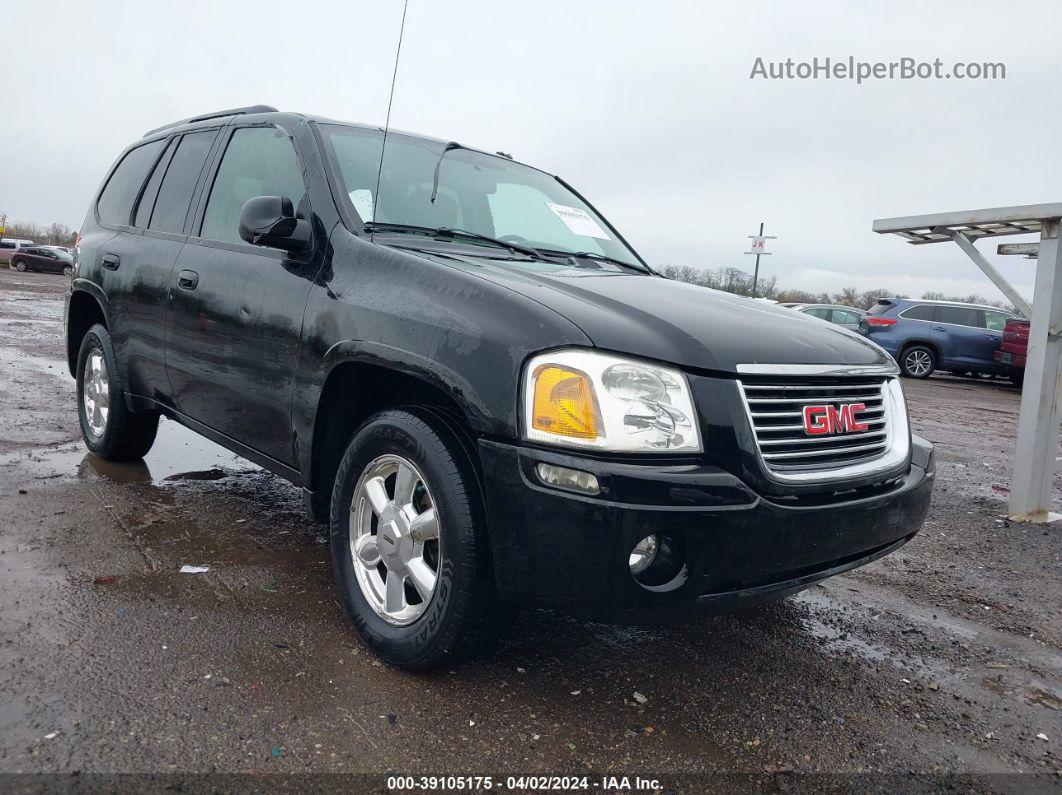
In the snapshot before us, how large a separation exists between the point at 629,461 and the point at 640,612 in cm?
40

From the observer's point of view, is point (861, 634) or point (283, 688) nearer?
point (283, 688)

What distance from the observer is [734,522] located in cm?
217

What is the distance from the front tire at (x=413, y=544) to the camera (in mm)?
2338

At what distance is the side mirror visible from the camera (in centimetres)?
296

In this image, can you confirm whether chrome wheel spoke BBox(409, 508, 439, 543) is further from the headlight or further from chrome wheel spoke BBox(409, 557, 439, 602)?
the headlight

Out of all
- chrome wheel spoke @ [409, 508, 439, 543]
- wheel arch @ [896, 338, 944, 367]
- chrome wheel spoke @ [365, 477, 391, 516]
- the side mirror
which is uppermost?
wheel arch @ [896, 338, 944, 367]

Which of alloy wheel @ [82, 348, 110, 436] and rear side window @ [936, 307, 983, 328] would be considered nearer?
alloy wheel @ [82, 348, 110, 436]

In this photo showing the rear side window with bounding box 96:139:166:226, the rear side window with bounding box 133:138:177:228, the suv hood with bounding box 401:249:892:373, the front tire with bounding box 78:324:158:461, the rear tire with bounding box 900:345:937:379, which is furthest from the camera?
the rear tire with bounding box 900:345:937:379

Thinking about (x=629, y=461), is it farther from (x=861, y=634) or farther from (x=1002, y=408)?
(x=1002, y=408)

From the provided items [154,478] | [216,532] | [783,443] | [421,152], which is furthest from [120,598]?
[783,443]

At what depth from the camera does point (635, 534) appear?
2.10m

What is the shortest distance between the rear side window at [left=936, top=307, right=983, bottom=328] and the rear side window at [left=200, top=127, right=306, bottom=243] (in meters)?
15.8

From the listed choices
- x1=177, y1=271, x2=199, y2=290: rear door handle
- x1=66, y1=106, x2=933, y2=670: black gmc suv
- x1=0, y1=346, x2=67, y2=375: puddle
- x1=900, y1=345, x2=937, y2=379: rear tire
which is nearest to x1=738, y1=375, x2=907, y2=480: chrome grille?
x1=66, y1=106, x2=933, y2=670: black gmc suv

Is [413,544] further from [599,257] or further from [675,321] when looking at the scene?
[599,257]
